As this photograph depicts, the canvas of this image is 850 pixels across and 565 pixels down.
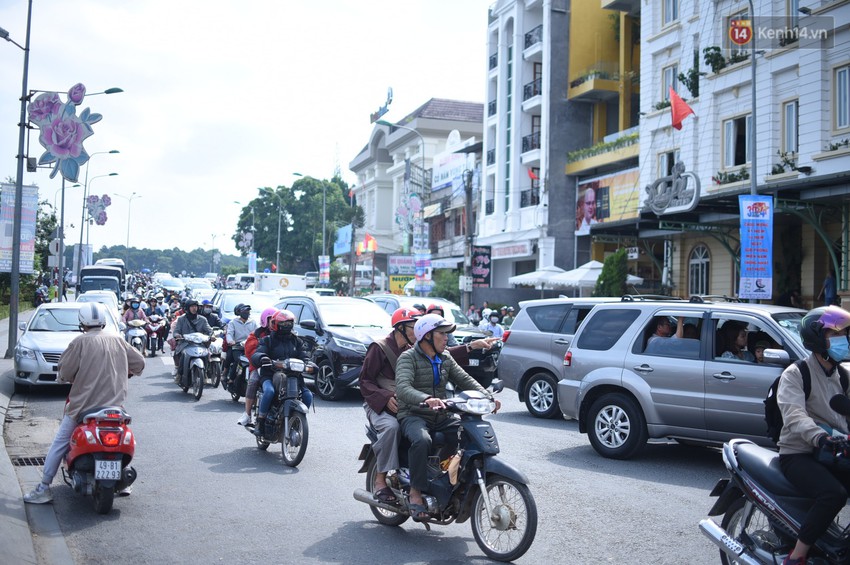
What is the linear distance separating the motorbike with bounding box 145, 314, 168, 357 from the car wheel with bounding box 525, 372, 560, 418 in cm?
1317

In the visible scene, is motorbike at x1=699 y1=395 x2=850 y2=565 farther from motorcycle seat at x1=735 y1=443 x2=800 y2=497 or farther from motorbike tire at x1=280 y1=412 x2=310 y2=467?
motorbike tire at x1=280 y1=412 x2=310 y2=467

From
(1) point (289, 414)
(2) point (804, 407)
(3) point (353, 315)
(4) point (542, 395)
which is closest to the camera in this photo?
(2) point (804, 407)

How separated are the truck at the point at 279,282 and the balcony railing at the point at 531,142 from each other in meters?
12.3

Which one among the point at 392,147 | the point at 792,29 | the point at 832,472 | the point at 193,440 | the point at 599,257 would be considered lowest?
the point at 193,440

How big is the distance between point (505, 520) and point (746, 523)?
1.54 meters

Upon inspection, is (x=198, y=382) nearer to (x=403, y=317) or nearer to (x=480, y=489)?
(x=403, y=317)

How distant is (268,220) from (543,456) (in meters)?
84.6

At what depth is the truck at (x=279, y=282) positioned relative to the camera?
3803 cm

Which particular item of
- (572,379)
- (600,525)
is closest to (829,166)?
(572,379)

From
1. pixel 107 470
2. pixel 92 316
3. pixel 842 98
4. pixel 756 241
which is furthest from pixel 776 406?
pixel 842 98

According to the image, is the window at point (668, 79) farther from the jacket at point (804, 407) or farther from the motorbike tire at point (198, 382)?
the jacket at point (804, 407)

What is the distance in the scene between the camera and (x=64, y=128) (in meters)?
18.8

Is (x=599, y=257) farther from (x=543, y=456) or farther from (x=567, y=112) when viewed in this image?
(x=543, y=456)

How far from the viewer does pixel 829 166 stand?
66.6ft
